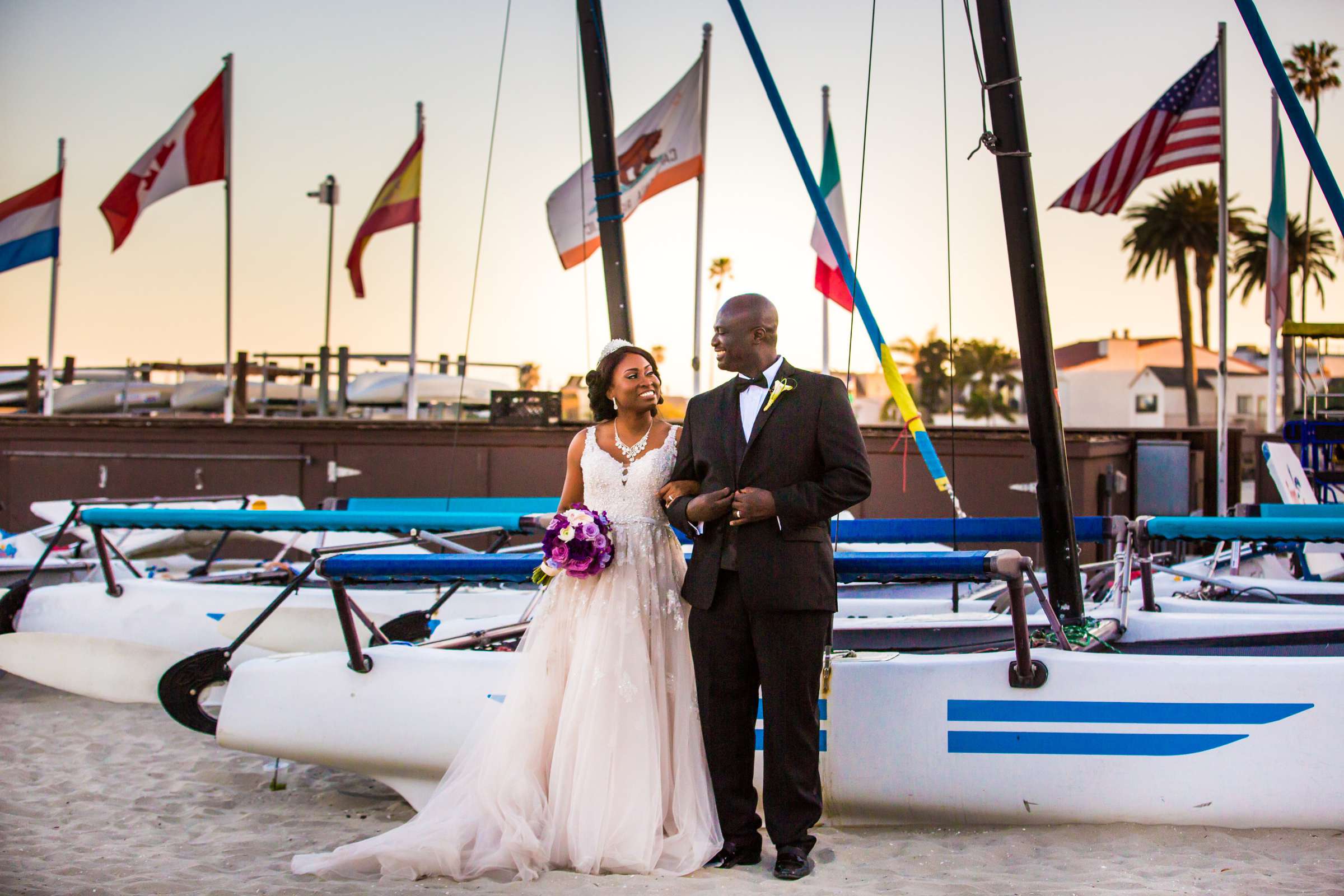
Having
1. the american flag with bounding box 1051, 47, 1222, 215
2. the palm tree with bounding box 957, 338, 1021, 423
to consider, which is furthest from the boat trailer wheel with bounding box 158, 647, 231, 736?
the palm tree with bounding box 957, 338, 1021, 423

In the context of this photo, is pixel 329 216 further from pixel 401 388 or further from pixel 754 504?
pixel 754 504

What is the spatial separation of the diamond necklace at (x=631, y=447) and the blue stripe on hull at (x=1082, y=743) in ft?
4.90

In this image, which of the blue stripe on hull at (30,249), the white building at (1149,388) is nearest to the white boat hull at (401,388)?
the blue stripe on hull at (30,249)

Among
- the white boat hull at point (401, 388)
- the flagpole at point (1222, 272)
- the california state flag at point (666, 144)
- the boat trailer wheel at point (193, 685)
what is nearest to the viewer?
the boat trailer wheel at point (193, 685)

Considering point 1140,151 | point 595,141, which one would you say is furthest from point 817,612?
point 1140,151

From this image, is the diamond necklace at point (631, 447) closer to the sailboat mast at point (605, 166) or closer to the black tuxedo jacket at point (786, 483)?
the black tuxedo jacket at point (786, 483)

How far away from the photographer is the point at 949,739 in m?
3.76

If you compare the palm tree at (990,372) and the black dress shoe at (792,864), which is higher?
the palm tree at (990,372)

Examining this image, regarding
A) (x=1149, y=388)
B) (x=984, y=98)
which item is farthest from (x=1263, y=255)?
(x=984, y=98)

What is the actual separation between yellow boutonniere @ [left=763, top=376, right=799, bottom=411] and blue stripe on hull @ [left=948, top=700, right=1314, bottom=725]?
4.18ft

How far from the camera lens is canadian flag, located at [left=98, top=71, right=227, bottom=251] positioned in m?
14.0

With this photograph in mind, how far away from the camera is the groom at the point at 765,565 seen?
338 cm

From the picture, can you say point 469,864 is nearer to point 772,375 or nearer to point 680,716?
point 680,716

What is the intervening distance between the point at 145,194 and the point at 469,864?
43.2ft
